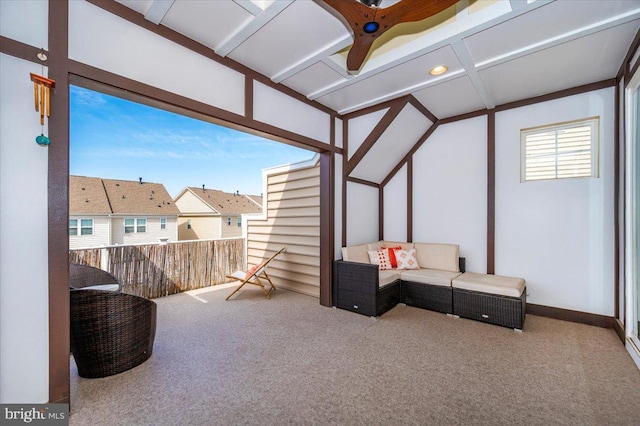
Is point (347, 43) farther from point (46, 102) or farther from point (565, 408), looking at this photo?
point (565, 408)

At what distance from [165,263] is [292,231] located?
222cm

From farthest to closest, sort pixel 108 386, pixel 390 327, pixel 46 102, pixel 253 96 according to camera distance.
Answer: pixel 390 327 → pixel 253 96 → pixel 108 386 → pixel 46 102

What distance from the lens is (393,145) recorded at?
425 cm

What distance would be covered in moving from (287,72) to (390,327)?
10.5 ft

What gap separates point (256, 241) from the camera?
5719mm

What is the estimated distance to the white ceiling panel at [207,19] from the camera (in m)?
2.02

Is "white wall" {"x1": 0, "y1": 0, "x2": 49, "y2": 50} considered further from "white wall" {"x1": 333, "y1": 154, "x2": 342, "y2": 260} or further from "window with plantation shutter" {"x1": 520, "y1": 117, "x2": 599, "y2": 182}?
"window with plantation shutter" {"x1": 520, "y1": 117, "x2": 599, "y2": 182}

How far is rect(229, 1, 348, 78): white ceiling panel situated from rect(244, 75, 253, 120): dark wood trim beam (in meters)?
0.16

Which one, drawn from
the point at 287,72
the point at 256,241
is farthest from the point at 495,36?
the point at 256,241

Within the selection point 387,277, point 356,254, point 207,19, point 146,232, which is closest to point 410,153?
point 356,254

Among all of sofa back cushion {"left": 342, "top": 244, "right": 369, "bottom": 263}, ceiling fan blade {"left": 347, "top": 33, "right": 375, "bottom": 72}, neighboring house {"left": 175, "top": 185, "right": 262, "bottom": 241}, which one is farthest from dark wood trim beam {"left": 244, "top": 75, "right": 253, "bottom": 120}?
neighboring house {"left": 175, "top": 185, "right": 262, "bottom": 241}

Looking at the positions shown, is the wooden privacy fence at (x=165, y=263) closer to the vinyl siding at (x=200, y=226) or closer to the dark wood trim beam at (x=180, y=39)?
the dark wood trim beam at (x=180, y=39)

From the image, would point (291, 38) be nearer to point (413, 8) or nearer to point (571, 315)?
point (413, 8)

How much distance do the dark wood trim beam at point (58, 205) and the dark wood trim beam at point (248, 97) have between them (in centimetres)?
139
